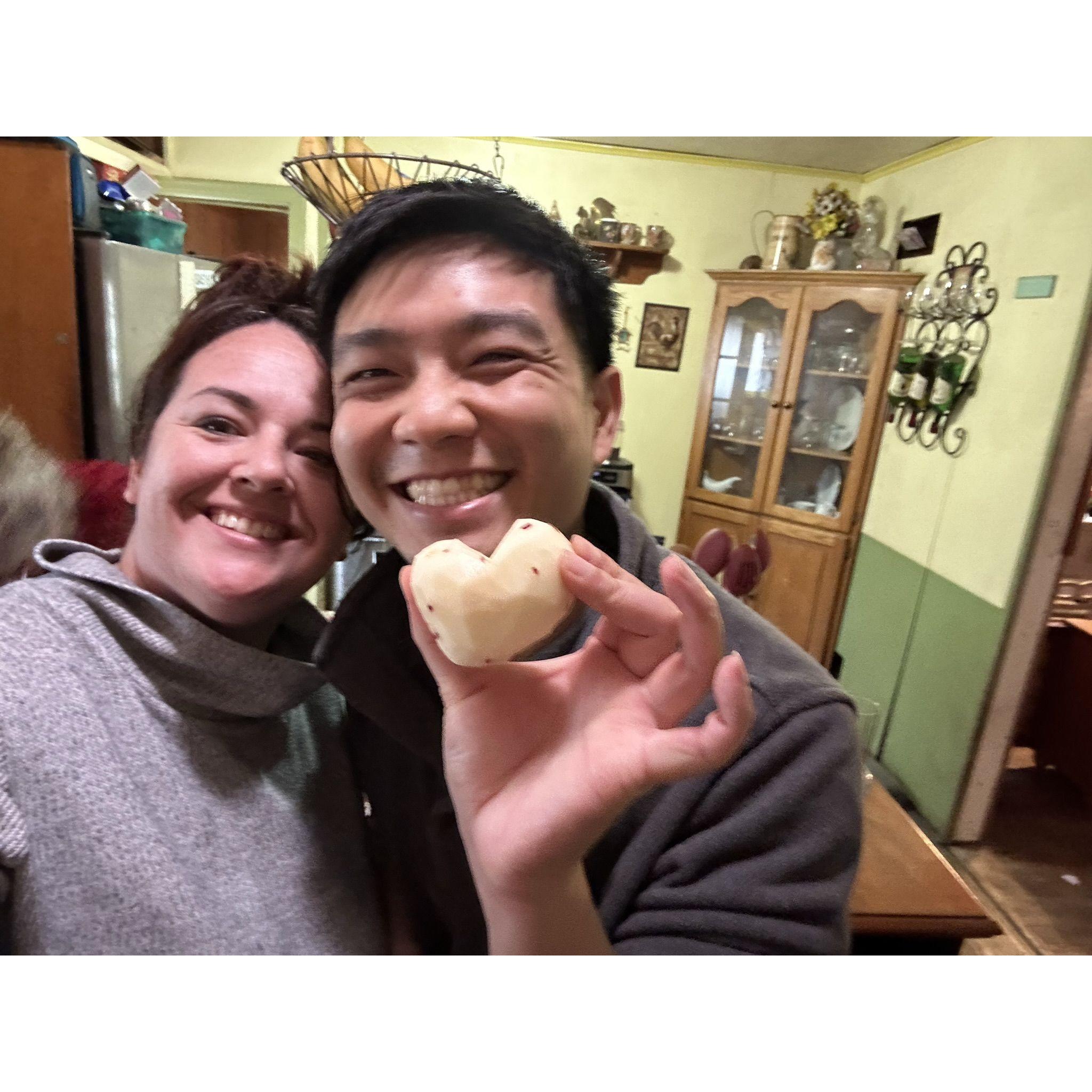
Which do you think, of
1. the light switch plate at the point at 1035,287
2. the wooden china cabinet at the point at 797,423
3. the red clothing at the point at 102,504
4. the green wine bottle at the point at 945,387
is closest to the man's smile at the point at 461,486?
the red clothing at the point at 102,504

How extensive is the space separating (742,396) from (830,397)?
2.66 ft

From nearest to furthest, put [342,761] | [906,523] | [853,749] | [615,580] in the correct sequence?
1. [615,580]
2. [853,749]
3. [342,761]
4. [906,523]

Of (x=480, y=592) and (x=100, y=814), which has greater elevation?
(x=480, y=592)

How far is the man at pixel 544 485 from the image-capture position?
0.38 m

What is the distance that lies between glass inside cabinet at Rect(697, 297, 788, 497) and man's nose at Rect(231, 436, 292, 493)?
0.57 m

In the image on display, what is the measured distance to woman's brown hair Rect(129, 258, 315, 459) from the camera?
1.61 ft

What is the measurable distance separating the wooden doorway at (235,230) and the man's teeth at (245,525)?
24cm

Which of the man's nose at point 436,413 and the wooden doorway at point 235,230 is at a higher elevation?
the wooden doorway at point 235,230

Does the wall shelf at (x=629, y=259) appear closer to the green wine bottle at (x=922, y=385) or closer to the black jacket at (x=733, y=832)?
the black jacket at (x=733, y=832)

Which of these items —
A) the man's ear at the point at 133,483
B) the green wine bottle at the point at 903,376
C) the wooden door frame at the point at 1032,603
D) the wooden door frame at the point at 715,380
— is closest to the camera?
the man's ear at the point at 133,483

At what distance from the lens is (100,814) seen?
39 cm
